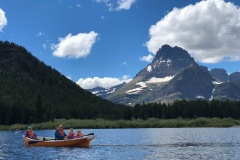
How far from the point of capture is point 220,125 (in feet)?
600

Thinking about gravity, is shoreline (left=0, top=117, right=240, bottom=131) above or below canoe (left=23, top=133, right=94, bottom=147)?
above

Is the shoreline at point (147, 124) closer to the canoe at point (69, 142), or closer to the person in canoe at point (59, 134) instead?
the canoe at point (69, 142)

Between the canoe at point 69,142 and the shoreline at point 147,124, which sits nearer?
the canoe at point 69,142

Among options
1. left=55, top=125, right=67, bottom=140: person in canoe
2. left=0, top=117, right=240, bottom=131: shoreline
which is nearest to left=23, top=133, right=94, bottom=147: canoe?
left=55, top=125, right=67, bottom=140: person in canoe

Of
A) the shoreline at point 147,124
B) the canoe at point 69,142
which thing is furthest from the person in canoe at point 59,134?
the shoreline at point 147,124

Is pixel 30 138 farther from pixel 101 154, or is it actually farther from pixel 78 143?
pixel 101 154

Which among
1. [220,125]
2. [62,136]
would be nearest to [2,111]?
[220,125]

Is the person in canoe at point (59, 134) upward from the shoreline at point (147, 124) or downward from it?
downward

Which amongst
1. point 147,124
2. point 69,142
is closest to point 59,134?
point 69,142

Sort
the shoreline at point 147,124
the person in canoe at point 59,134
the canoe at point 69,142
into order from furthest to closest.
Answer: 1. the shoreline at point 147,124
2. the person in canoe at point 59,134
3. the canoe at point 69,142

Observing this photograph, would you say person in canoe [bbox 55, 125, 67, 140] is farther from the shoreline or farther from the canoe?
the shoreline

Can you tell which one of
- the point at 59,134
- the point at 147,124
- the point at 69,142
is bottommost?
the point at 69,142

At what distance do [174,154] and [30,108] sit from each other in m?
144

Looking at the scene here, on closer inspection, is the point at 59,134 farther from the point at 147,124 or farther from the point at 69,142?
the point at 147,124
